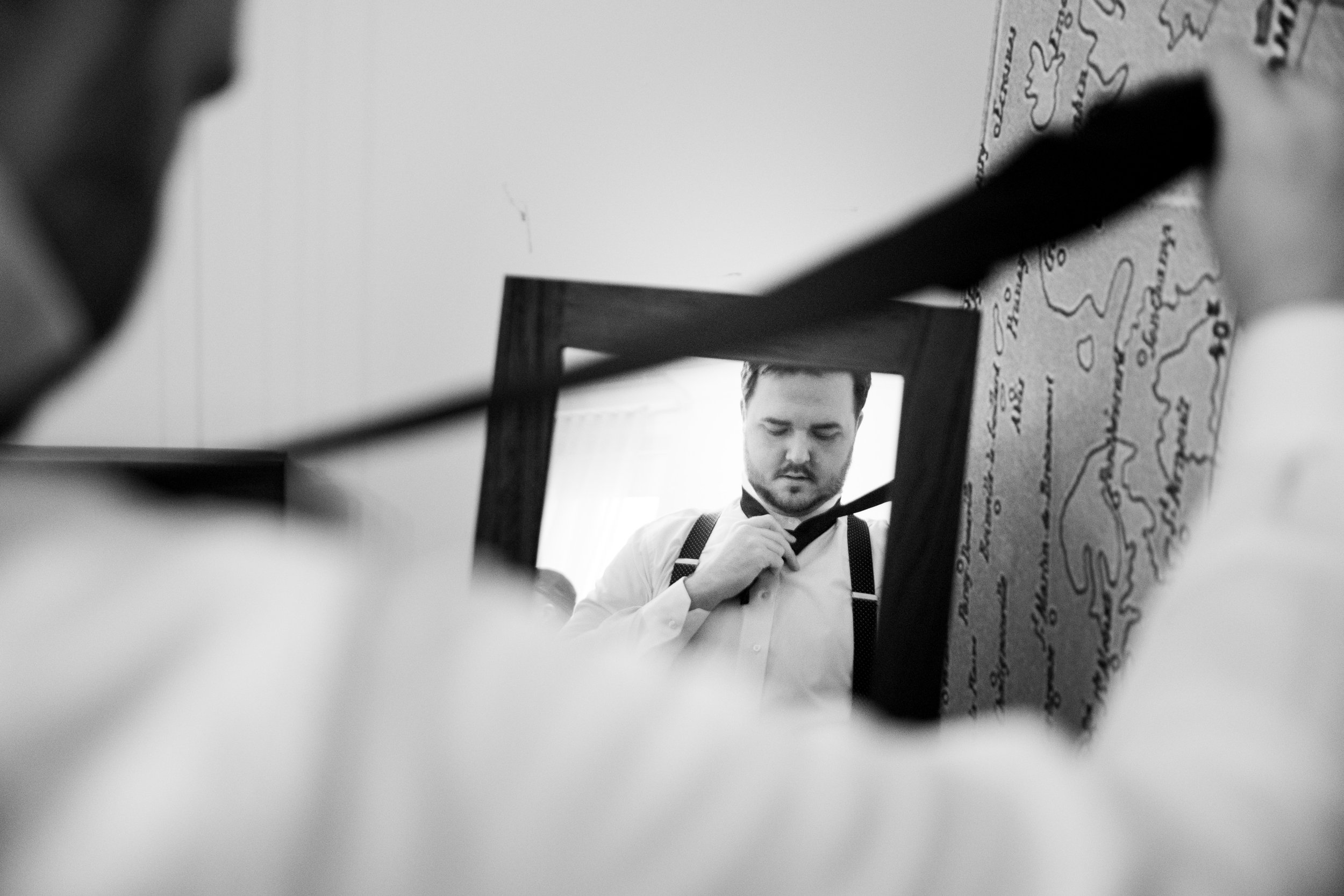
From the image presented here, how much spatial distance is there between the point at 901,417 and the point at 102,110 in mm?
371

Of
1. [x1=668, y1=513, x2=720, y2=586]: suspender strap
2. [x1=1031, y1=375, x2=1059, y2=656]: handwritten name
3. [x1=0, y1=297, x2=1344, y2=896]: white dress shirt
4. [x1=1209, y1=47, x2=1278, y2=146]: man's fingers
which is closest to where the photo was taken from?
[x1=0, y1=297, x2=1344, y2=896]: white dress shirt

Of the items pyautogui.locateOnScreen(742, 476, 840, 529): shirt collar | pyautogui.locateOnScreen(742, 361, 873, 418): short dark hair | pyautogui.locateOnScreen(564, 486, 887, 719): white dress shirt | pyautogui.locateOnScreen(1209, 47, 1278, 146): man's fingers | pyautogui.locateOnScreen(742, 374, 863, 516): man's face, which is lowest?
pyautogui.locateOnScreen(564, 486, 887, 719): white dress shirt

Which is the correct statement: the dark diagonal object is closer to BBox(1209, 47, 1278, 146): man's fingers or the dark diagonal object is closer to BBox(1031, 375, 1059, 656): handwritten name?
BBox(1209, 47, 1278, 146): man's fingers

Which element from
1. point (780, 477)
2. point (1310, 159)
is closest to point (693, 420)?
point (780, 477)

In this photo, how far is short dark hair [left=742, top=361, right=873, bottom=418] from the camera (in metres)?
0.46

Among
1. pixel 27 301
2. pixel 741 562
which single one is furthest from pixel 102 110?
pixel 741 562

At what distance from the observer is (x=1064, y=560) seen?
370 millimetres

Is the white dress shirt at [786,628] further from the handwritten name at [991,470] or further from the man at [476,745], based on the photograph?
the man at [476,745]

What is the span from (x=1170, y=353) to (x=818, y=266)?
14 centimetres

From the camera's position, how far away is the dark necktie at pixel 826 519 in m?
0.46

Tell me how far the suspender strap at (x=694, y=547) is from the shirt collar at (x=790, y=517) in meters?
0.02

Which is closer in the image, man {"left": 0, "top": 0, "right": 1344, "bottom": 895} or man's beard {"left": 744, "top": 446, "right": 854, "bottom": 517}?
man {"left": 0, "top": 0, "right": 1344, "bottom": 895}

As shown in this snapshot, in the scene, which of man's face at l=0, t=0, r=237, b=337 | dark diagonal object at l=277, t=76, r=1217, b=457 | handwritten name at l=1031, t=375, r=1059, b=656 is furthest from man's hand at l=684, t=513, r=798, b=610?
man's face at l=0, t=0, r=237, b=337

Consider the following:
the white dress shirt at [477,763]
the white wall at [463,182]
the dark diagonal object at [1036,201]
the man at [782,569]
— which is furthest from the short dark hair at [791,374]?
the white dress shirt at [477,763]
